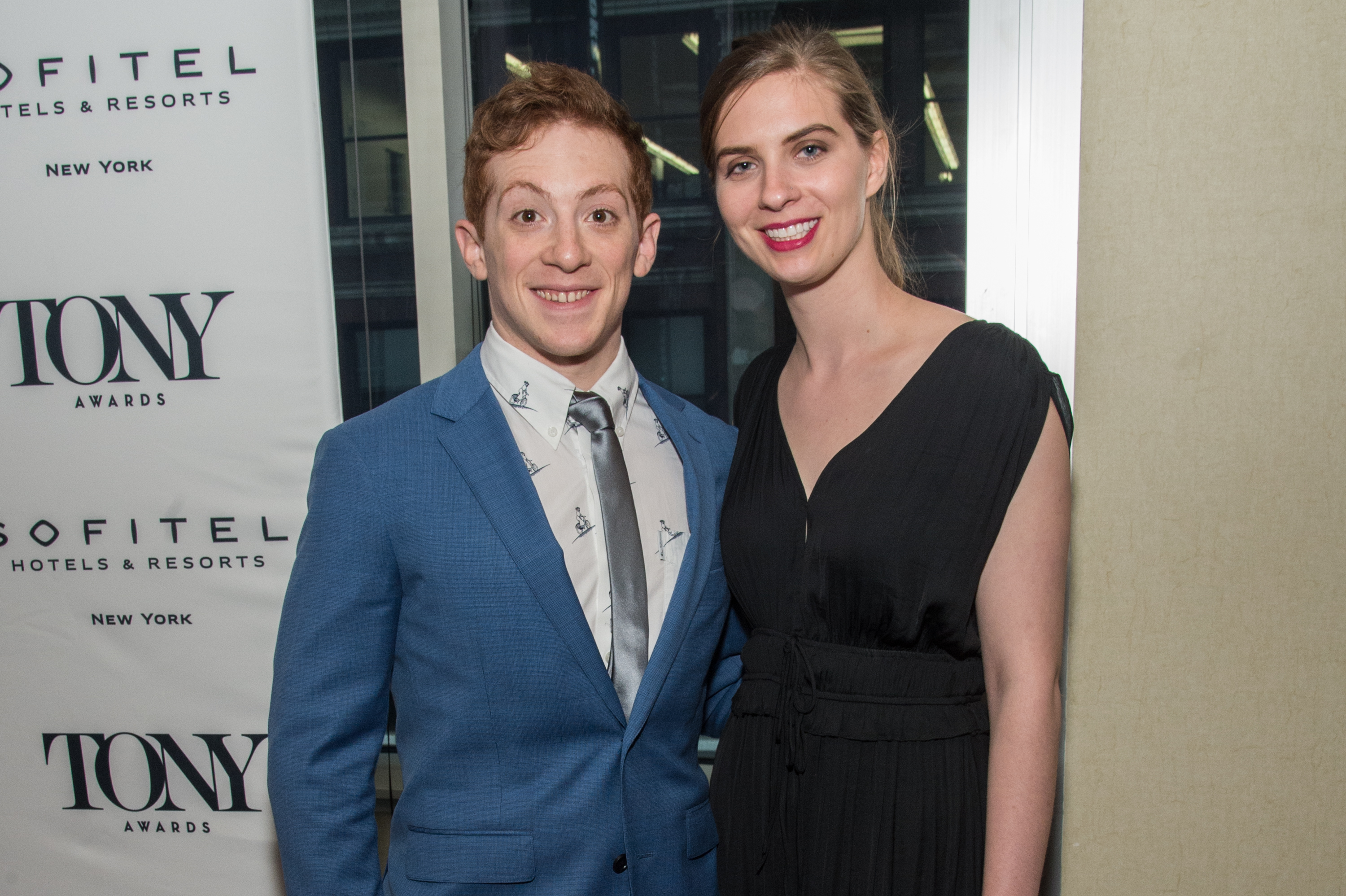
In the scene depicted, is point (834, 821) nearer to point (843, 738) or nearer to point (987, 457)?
point (843, 738)

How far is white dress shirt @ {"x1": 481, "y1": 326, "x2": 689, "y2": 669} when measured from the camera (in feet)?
3.85

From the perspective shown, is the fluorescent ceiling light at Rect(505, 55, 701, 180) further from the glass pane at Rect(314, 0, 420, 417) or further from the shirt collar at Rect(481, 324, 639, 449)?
the shirt collar at Rect(481, 324, 639, 449)

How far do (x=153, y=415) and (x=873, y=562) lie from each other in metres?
1.53

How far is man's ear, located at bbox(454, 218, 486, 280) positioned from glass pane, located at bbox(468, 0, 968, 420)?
90 centimetres

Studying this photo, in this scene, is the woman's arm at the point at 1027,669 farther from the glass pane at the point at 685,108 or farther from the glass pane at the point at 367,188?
the glass pane at the point at 367,188

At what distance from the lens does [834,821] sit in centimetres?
122

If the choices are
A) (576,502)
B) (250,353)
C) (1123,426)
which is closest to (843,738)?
(576,502)

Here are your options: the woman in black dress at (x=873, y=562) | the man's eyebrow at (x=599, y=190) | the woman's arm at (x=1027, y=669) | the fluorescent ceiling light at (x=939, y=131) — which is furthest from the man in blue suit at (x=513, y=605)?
the fluorescent ceiling light at (x=939, y=131)

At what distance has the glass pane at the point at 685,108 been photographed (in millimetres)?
1940

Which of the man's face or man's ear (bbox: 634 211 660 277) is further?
man's ear (bbox: 634 211 660 277)

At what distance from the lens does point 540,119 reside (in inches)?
46.0

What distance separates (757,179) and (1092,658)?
1079 millimetres

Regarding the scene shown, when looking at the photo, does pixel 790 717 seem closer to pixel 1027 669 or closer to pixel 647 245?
pixel 1027 669

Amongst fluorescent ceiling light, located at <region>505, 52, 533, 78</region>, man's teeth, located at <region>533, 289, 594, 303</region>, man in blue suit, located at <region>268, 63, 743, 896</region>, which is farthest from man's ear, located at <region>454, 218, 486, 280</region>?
fluorescent ceiling light, located at <region>505, 52, 533, 78</region>
